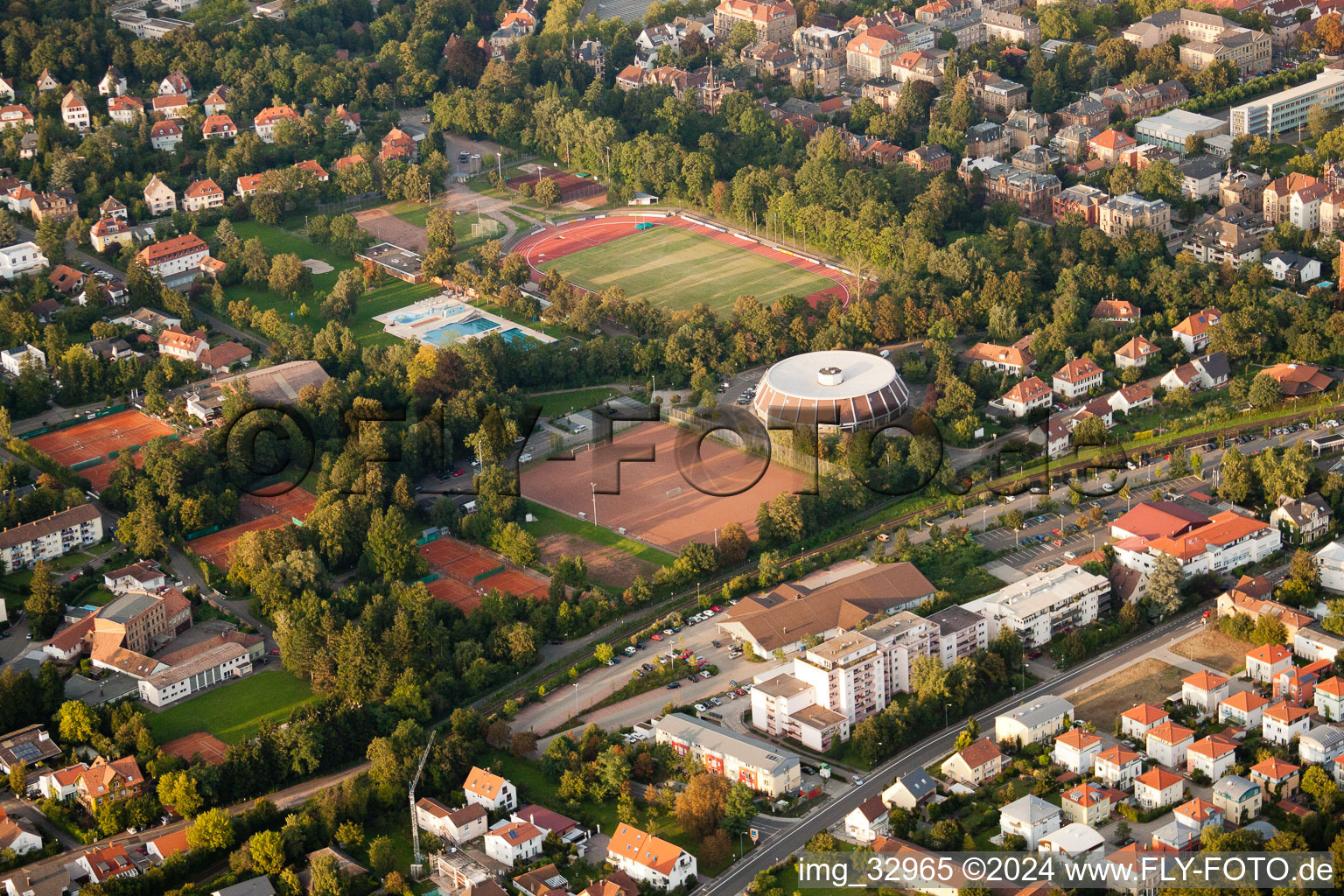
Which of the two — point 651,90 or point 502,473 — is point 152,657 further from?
point 651,90

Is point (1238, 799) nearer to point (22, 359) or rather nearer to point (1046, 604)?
point (1046, 604)

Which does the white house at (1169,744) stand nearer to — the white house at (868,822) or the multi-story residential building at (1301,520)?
the white house at (868,822)

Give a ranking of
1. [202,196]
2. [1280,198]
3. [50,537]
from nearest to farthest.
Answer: [50,537], [1280,198], [202,196]

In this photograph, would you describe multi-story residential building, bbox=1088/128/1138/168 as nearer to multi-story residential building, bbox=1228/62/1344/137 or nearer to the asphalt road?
multi-story residential building, bbox=1228/62/1344/137

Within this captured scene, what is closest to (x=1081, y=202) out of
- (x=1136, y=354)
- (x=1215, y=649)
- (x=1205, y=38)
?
(x=1136, y=354)

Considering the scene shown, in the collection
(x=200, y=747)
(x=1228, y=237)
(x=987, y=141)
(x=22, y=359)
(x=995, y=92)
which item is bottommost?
(x=200, y=747)

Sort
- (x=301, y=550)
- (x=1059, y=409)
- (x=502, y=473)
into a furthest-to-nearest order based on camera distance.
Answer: (x=1059, y=409) → (x=502, y=473) → (x=301, y=550)

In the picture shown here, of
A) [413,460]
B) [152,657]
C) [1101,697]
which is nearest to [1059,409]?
[1101,697]
